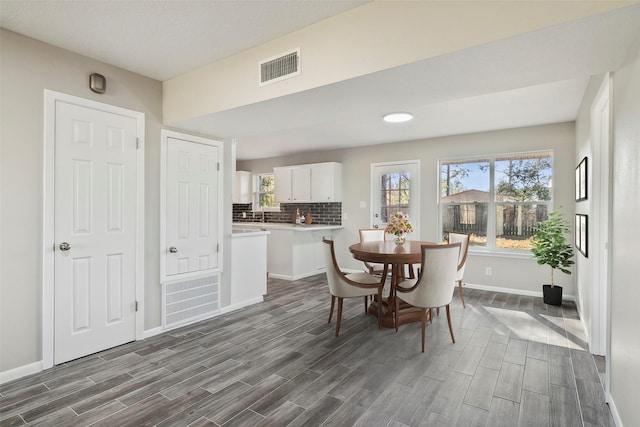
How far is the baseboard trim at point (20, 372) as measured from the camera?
2.35 m

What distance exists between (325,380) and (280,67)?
2349 millimetres

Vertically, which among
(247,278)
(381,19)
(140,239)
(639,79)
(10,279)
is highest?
(381,19)

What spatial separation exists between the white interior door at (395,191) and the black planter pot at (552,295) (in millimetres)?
1962

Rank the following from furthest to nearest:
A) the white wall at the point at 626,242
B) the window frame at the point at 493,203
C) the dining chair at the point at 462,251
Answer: the window frame at the point at 493,203 < the dining chair at the point at 462,251 < the white wall at the point at 626,242

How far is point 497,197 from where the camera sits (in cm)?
505

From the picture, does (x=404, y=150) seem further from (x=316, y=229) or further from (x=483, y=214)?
(x=316, y=229)

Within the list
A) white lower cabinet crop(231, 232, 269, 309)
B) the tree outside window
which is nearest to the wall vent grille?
white lower cabinet crop(231, 232, 269, 309)

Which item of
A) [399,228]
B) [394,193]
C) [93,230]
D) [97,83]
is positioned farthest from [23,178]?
[394,193]

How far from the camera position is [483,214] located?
5176 mm

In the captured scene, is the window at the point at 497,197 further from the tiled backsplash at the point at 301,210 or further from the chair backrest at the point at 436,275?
the chair backrest at the point at 436,275

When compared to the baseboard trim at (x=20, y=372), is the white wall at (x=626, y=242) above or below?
above

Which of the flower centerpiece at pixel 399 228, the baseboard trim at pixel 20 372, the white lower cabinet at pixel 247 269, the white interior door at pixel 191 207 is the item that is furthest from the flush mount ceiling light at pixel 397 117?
the baseboard trim at pixel 20 372

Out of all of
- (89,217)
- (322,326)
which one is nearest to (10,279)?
(89,217)

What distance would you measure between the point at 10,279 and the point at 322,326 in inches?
104
